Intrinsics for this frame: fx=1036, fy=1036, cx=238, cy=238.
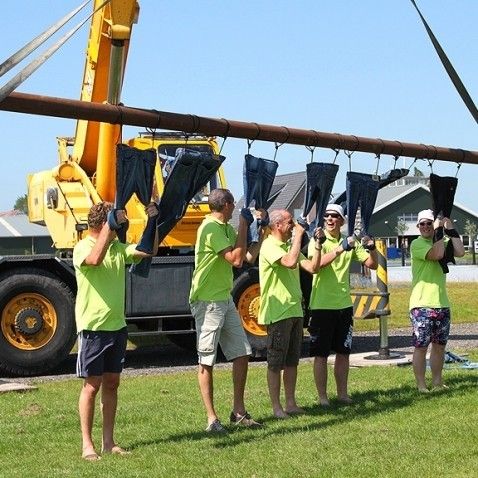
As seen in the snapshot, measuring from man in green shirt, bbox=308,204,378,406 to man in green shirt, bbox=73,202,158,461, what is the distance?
7.82 ft

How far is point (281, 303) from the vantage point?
8.91m

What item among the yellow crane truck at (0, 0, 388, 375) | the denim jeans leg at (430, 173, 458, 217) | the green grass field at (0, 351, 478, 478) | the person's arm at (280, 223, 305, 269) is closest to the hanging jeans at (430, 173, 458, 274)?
the denim jeans leg at (430, 173, 458, 217)

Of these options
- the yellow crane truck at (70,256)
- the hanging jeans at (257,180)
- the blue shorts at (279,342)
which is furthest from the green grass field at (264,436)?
the yellow crane truck at (70,256)

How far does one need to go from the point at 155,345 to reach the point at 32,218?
2960mm

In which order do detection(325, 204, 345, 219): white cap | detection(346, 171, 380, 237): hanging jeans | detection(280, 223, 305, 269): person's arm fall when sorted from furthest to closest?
1. detection(346, 171, 380, 237): hanging jeans
2. detection(325, 204, 345, 219): white cap
3. detection(280, 223, 305, 269): person's arm

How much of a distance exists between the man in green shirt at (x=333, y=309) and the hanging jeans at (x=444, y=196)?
996mm

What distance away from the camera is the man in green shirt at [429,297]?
995cm

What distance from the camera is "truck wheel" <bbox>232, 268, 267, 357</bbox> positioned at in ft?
46.5

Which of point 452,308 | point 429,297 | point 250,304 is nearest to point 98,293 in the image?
point 429,297

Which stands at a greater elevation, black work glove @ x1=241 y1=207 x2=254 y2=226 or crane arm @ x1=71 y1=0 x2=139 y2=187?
crane arm @ x1=71 y1=0 x2=139 y2=187

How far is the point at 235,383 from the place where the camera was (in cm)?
852

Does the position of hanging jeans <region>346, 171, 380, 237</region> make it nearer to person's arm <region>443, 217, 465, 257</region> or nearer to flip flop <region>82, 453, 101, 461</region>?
person's arm <region>443, 217, 465, 257</region>

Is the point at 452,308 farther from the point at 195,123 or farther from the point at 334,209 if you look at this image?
the point at 195,123

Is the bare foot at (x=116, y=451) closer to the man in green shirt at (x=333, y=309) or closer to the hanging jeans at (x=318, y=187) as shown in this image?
the man in green shirt at (x=333, y=309)
